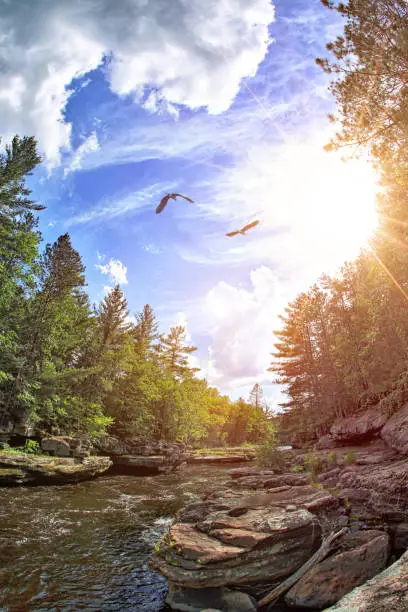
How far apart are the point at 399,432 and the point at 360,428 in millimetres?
7972

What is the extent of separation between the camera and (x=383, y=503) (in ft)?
27.8

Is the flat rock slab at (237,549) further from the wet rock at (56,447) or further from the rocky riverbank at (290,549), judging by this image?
the wet rock at (56,447)

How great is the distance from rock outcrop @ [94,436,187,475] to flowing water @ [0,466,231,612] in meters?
12.2

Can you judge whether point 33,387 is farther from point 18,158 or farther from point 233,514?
point 233,514

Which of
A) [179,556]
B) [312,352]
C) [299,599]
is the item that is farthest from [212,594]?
[312,352]

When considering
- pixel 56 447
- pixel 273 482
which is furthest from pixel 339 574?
pixel 56 447

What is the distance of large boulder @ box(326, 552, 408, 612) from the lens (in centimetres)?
336

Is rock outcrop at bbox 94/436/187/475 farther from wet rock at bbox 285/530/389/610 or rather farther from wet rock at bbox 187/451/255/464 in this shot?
wet rock at bbox 285/530/389/610

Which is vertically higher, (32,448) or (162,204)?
(162,204)

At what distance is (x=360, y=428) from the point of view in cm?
2259

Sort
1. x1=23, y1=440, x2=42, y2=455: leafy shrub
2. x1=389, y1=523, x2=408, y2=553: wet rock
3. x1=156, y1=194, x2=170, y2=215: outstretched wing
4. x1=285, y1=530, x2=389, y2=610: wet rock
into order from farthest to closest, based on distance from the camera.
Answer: x1=23, y1=440, x2=42, y2=455: leafy shrub < x1=156, y1=194, x2=170, y2=215: outstretched wing < x1=389, y1=523, x2=408, y2=553: wet rock < x1=285, y1=530, x2=389, y2=610: wet rock

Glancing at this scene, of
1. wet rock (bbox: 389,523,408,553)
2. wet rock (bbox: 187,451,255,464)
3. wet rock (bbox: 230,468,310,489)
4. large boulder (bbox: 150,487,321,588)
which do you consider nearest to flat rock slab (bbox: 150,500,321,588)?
large boulder (bbox: 150,487,321,588)

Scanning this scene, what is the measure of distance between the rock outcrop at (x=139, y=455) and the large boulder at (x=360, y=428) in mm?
15071

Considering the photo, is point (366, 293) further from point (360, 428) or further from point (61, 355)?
point (61, 355)
